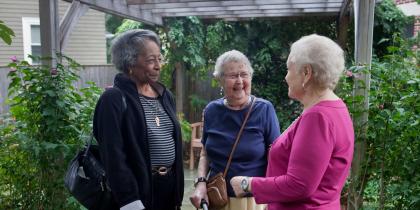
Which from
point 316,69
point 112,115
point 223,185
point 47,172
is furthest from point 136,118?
point 47,172

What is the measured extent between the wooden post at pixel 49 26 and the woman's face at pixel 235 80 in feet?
6.18

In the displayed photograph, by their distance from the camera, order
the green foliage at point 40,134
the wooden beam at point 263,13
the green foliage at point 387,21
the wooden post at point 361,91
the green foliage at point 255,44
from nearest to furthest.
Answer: the wooden post at point 361,91
the green foliage at point 40,134
the wooden beam at point 263,13
the green foliage at point 387,21
the green foliage at point 255,44

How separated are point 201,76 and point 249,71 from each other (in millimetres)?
5268

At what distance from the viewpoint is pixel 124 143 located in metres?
1.99

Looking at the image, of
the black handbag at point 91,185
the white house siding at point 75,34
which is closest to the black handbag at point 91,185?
the black handbag at point 91,185

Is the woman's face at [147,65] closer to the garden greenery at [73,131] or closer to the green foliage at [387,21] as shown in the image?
the garden greenery at [73,131]

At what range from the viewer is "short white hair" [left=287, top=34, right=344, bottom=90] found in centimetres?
154

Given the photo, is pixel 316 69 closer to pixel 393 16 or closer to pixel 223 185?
pixel 223 185

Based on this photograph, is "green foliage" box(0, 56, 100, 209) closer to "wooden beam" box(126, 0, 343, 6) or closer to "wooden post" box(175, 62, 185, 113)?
"wooden beam" box(126, 0, 343, 6)

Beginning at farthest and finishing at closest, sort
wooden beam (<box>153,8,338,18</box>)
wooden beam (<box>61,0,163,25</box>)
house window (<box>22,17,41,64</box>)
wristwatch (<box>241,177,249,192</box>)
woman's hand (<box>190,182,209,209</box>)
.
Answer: house window (<box>22,17,41,64</box>) → wooden beam (<box>153,8,338,18</box>) → wooden beam (<box>61,0,163,25</box>) → woman's hand (<box>190,182,209,209</box>) → wristwatch (<box>241,177,249,192</box>)

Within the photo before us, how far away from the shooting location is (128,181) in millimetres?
1943

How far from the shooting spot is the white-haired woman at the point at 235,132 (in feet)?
7.44

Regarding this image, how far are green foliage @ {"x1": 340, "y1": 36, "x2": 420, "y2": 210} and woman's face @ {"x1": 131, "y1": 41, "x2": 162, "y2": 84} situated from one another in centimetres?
154

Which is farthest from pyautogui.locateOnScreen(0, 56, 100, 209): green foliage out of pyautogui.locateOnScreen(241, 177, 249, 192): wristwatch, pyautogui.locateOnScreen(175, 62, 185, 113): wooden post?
pyautogui.locateOnScreen(175, 62, 185, 113): wooden post
